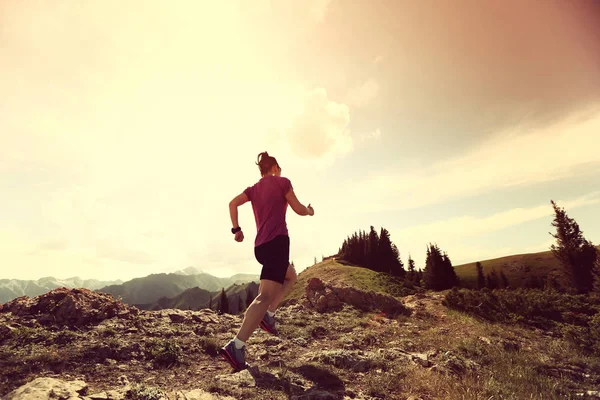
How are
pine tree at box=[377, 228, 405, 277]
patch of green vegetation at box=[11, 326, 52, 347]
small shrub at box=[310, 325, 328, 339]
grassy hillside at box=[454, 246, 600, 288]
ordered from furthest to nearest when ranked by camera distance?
grassy hillside at box=[454, 246, 600, 288], pine tree at box=[377, 228, 405, 277], small shrub at box=[310, 325, 328, 339], patch of green vegetation at box=[11, 326, 52, 347]

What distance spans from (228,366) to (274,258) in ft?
7.86

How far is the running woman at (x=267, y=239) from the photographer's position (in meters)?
3.99

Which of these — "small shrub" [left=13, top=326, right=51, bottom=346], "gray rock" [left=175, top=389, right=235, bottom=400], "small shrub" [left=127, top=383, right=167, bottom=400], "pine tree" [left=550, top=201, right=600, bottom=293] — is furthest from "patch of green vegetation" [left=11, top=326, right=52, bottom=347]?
"pine tree" [left=550, top=201, right=600, bottom=293]

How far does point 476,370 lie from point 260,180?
4720mm

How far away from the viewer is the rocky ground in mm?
3418

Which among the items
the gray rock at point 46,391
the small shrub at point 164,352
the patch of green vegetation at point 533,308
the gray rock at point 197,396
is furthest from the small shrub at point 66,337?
the patch of green vegetation at point 533,308

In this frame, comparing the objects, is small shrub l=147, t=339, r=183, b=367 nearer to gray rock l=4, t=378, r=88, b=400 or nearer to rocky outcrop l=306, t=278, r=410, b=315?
gray rock l=4, t=378, r=88, b=400

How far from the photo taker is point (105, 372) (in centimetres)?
429

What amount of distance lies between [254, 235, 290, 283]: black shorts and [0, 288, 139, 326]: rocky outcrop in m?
5.13

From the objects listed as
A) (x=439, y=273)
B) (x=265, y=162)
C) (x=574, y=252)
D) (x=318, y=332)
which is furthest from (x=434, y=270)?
(x=265, y=162)

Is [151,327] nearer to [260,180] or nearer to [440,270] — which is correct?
[260,180]

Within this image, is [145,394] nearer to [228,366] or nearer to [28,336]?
[228,366]

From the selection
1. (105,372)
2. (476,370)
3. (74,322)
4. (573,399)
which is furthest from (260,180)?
(74,322)

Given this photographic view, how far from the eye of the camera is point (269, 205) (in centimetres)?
458
